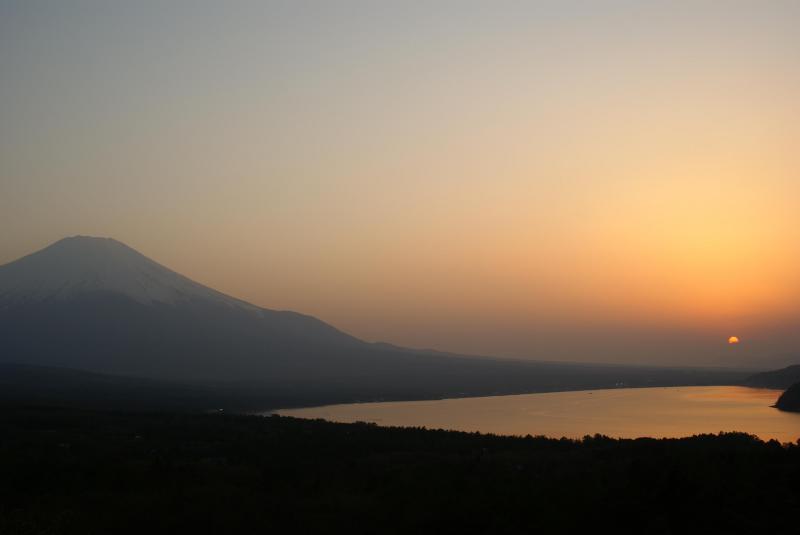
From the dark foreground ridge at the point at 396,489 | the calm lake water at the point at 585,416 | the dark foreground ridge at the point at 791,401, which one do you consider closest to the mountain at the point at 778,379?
the calm lake water at the point at 585,416

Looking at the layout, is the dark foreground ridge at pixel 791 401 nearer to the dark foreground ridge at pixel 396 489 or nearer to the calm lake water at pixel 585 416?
the calm lake water at pixel 585 416

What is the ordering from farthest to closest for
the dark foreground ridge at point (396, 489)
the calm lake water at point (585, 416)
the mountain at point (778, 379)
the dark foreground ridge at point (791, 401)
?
the mountain at point (778, 379) < the dark foreground ridge at point (791, 401) < the calm lake water at point (585, 416) < the dark foreground ridge at point (396, 489)

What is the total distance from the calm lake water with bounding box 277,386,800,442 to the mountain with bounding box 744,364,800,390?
49171mm

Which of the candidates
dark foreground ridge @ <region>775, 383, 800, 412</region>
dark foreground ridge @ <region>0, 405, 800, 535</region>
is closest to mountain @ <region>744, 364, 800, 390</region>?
dark foreground ridge @ <region>775, 383, 800, 412</region>

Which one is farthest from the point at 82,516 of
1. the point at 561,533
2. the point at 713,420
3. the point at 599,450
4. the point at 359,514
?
the point at 713,420

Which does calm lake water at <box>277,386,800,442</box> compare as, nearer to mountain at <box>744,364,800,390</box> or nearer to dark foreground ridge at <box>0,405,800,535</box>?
dark foreground ridge at <box>0,405,800,535</box>

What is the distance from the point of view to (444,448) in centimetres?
3309

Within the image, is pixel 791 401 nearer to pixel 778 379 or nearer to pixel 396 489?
pixel 778 379

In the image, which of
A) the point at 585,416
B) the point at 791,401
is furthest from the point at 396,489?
the point at 791,401

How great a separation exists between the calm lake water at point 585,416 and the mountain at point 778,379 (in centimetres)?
4917

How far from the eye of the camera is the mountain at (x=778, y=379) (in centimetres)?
15109

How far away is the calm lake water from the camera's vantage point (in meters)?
61.1

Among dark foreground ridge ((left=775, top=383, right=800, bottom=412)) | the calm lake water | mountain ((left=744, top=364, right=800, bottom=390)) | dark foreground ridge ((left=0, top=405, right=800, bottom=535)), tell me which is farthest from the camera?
mountain ((left=744, top=364, right=800, bottom=390))

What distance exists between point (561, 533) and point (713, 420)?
61.2 meters
